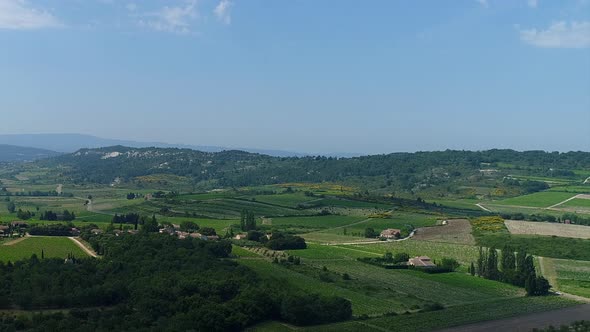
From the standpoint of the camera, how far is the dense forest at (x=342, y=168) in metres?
150

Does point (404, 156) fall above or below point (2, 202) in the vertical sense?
above

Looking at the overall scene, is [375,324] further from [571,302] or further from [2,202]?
[2,202]

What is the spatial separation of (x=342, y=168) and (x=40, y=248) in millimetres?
116170

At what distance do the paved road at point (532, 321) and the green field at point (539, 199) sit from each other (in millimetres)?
65656

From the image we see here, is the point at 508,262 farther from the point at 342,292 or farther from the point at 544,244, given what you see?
the point at 544,244

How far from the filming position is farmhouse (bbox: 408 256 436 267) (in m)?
52.4

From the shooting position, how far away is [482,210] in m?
99.5

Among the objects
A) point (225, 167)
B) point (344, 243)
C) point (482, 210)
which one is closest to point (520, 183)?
point (482, 210)

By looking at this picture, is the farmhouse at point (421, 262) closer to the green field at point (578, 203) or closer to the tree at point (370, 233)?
the tree at point (370, 233)

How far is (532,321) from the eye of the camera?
36.8m

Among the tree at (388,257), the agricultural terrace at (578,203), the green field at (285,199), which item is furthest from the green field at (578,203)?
the tree at (388,257)

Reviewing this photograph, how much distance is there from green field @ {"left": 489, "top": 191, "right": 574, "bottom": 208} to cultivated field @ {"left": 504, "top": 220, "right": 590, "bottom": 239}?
816 inches

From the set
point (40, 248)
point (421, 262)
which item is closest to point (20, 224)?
point (40, 248)

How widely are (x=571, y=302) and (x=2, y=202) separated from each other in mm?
91203
